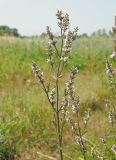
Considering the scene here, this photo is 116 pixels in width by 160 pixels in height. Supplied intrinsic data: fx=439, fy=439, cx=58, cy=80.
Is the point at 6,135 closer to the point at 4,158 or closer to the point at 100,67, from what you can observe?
the point at 4,158

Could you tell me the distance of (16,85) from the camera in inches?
290

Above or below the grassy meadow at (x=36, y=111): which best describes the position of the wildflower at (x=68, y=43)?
Result: above

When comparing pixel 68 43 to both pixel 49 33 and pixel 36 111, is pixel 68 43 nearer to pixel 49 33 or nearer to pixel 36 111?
pixel 49 33

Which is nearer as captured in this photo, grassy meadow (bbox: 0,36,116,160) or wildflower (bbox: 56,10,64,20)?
wildflower (bbox: 56,10,64,20)

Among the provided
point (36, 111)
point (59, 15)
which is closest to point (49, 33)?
point (59, 15)

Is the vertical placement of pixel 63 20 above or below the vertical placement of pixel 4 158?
above

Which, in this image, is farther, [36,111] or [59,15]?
[36,111]

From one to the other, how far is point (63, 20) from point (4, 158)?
214cm

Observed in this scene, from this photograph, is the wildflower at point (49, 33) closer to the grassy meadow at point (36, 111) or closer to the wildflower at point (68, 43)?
the wildflower at point (68, 43)

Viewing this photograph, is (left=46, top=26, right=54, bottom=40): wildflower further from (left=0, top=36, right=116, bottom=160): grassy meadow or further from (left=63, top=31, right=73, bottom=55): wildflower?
(left=0, top=36, right=116, bottom=160): grassy meadow

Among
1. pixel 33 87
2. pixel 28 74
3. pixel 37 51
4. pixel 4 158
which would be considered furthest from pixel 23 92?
pixel 37 51

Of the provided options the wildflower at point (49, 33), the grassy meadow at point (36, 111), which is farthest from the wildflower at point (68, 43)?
the grassy meadow at point (36, 111)

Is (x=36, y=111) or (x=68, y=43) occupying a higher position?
(x=68, y=43)

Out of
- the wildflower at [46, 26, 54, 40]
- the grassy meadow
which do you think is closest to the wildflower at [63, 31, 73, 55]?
the wildflower at [46, 26, 54, 40]
